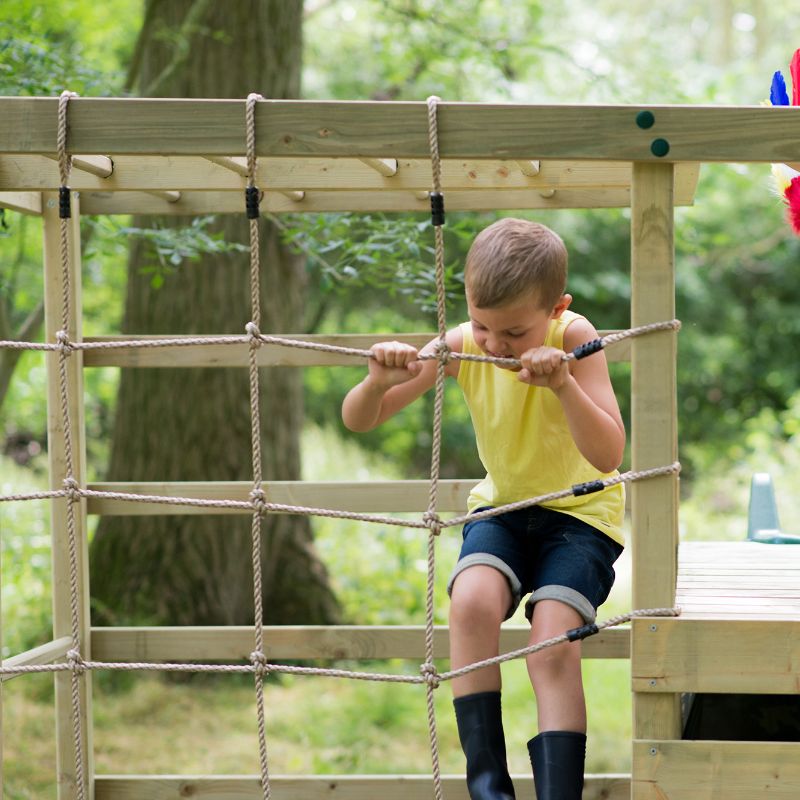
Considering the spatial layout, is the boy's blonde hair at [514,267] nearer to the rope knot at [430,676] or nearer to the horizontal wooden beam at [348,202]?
the rope knot at [430,676]

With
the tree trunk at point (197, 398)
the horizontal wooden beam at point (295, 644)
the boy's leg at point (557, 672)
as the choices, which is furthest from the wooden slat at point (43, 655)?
the tree trunk at point (197, 398)

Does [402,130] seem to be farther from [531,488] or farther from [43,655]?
[43,655]

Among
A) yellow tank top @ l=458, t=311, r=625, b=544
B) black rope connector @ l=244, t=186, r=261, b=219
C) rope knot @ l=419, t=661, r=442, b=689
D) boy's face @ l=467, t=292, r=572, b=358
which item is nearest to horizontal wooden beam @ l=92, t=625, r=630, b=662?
yellow tank top @ l=458, t=311, r=625, b=544

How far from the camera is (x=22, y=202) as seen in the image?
3273 mm

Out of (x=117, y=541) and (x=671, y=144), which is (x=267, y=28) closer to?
(x=117, y=541)

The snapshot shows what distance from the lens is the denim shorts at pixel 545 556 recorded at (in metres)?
2.35

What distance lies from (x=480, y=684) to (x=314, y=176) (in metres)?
1.38

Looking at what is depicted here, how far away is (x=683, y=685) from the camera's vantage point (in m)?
2.05

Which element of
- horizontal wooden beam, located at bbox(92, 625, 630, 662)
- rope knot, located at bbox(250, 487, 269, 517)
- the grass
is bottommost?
the grass

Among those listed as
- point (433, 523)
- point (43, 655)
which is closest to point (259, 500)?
point (433, 523)

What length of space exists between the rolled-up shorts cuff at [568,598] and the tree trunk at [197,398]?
317 centimetres

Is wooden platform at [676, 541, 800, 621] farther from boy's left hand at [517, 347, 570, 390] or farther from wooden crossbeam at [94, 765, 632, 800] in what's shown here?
wooden crossbeam at [94, 765, 632, 800]

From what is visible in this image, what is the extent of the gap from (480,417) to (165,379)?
302 cm

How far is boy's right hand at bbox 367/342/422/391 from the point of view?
2.26 meters
